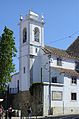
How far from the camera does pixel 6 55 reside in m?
42.8

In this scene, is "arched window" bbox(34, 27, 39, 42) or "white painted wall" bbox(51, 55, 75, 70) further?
"arched window" bbox(34, 27, 39, 42)

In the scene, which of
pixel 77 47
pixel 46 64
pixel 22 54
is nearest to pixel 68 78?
pixel 46 64

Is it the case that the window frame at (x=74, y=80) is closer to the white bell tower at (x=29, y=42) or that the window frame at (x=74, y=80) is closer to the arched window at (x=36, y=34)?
the white bell tower at (x=29, y=42)

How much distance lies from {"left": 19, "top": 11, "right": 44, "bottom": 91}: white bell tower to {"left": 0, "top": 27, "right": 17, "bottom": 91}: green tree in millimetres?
19189

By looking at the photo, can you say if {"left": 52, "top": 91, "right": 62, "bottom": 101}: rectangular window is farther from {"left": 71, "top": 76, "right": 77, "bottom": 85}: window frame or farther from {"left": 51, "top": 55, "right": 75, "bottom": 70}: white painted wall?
{"left": 51, "top": 55, "right": 75, "bottom": 70}: white painted wall

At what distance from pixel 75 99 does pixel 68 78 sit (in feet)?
13.0

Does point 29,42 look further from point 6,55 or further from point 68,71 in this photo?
point 6,55

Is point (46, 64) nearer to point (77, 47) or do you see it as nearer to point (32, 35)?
point (32, 35)

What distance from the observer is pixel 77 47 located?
74500mm

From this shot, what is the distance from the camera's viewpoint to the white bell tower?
2454 inches

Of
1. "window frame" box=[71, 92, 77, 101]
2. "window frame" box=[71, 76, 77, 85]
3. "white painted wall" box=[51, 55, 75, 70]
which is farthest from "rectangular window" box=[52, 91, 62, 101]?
"white painted wall" box=[51, 55, 75, 70]

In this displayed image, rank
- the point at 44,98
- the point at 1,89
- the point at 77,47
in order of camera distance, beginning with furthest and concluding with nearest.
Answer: the point at 77,47
the point at 44,98
the point at 1,89

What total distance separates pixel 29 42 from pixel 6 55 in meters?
20.6

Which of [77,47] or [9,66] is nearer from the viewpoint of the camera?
[9,66]
